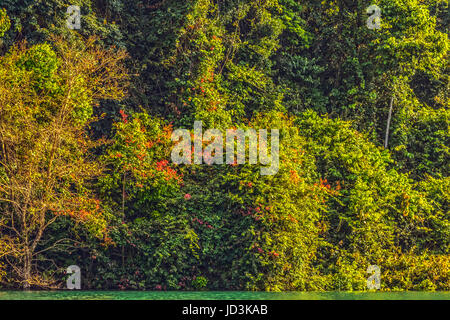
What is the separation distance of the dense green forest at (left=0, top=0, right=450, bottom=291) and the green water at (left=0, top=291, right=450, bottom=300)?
91cm

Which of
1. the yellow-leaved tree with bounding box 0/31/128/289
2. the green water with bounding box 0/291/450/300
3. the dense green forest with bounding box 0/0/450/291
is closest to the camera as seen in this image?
the green water with bounding box 0/291/450/300

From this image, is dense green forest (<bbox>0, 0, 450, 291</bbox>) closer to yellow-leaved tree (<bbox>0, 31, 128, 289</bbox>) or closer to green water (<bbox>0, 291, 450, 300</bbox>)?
yellow-leaved tree (<bbox>0, 31, 128, 289</bbox>)

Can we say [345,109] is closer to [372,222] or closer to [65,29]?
[372,222]

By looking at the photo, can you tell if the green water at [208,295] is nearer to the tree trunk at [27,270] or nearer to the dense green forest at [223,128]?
the tree trunk at [27,270]

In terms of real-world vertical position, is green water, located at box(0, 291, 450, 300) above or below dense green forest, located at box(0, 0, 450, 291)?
below

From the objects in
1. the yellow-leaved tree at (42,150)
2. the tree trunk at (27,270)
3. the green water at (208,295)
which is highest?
the yellow-leaved tree at (42,150)

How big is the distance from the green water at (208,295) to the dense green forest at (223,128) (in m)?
0.91

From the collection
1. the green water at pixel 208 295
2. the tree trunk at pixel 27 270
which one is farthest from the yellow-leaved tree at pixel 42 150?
the green water at pixel 208 295

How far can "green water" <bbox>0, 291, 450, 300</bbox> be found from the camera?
52.3 feet

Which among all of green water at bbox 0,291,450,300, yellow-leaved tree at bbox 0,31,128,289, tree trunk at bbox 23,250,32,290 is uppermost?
yellow-leaved tree at bbox 0,31,128,289

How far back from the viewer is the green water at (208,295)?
15930mm

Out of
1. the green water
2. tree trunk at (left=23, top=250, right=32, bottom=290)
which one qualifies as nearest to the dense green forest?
tree trunk at (left=23, top=250, right=32, bottom=290)
